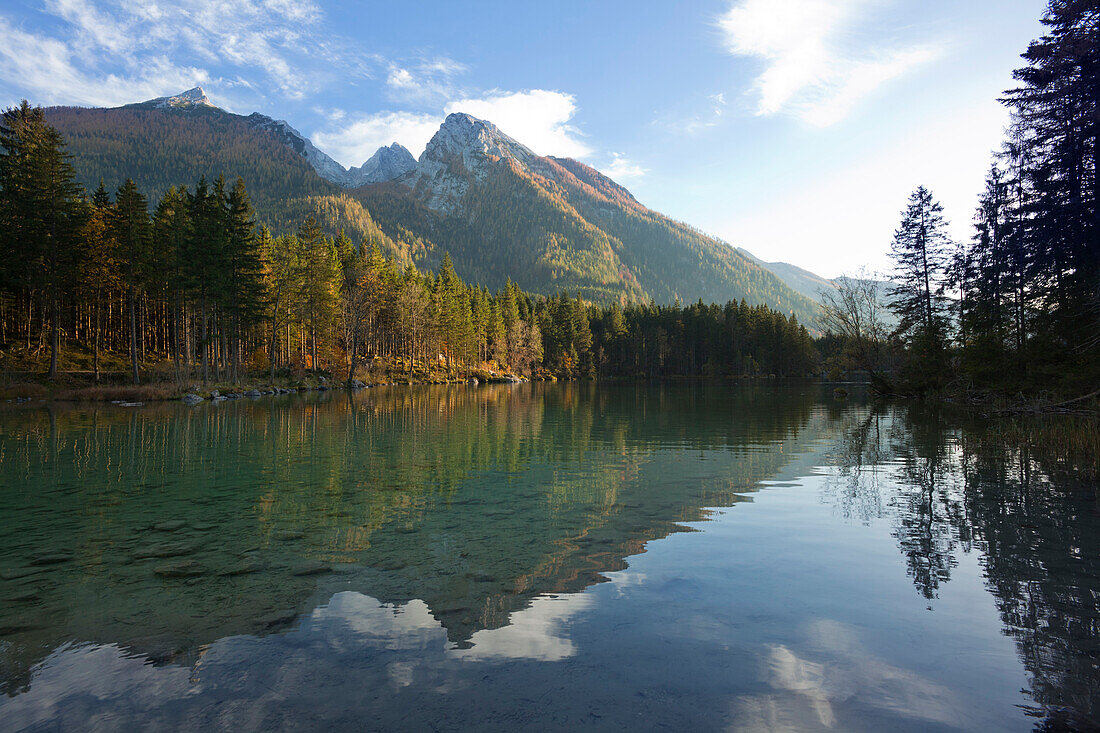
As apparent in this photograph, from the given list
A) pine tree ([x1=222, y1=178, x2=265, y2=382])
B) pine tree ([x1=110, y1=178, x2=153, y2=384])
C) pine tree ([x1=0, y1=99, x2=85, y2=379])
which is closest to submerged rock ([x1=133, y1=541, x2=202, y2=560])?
pine tree ([x1=110, y1=178, x2=153, y2=384])

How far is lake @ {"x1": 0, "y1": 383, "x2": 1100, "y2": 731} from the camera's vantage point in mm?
3613

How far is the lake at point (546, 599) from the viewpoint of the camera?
3.61 metres

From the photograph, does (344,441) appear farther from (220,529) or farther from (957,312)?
(957,312)

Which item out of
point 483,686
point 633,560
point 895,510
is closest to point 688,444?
point 895,510

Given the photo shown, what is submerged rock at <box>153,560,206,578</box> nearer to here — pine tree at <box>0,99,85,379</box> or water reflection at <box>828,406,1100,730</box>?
water reflection at <box>828,406,1100,730</box>

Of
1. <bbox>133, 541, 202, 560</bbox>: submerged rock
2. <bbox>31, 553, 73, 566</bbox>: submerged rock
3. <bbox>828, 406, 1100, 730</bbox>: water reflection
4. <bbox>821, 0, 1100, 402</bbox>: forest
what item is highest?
<bbox>821, 0, 1100, 402</bbox>: forest

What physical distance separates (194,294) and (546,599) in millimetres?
47954

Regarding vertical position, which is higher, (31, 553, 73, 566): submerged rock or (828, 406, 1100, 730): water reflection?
(31, 553, 73, 566): submerged rock

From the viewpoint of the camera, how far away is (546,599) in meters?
5.45

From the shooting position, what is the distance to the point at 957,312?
34.4m

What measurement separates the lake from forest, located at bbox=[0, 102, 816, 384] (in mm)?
36290

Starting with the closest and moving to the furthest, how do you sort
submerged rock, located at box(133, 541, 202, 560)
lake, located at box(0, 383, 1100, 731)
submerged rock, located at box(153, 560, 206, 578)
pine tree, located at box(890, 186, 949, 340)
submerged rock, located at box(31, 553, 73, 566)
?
lake, located at box(0, 383, 1100, 731)
submerged rock, located at box(153, 560, 206, 578)
submerged rock, located at box(31, 553, 73, 566)
submerged rock, located at box(133, 541, 202, 560)
pine tree, located at box(890, 186, 949, 340)

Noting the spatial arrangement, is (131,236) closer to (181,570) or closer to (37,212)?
(37,212)

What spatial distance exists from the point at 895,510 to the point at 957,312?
32902 millimetres
